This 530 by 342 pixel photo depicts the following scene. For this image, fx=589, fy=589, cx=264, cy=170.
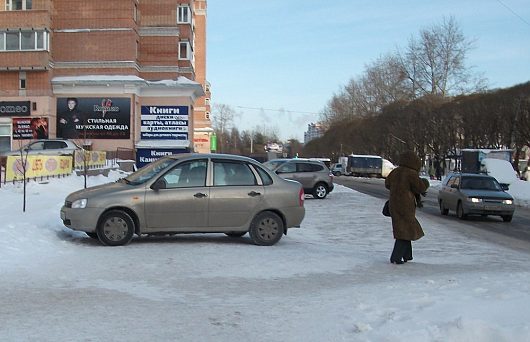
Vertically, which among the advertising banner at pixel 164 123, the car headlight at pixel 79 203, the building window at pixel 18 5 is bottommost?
the car headlight at pixel 79 203

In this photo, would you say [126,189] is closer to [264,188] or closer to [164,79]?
[264,188]

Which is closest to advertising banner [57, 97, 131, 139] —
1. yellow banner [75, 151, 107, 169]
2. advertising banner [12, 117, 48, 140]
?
advertising banner [12, 117, 48, 140]

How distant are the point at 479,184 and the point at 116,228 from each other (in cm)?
1392

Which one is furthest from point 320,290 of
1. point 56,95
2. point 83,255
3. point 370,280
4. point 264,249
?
point 56,95

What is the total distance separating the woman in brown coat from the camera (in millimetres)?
8977

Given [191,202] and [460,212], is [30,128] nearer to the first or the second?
[460,212]

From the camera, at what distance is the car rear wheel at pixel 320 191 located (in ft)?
83.5

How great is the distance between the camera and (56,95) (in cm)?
3900

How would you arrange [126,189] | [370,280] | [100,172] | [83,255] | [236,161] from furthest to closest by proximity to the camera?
[100,172] → [236,161] → [126,189] → [83,255] → [370,280]

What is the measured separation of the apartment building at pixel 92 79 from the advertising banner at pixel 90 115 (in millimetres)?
66

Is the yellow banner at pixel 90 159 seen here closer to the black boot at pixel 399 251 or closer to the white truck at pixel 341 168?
the black boot at pixel 399 251

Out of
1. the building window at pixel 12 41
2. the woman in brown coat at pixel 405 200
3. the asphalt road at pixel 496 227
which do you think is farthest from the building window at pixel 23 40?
the woman in brown coat at pixel 405 200

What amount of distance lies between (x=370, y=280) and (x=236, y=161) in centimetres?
388

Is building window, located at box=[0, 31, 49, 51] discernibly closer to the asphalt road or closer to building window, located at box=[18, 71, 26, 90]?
building window, located at box=[18, 71, 26, 90]
